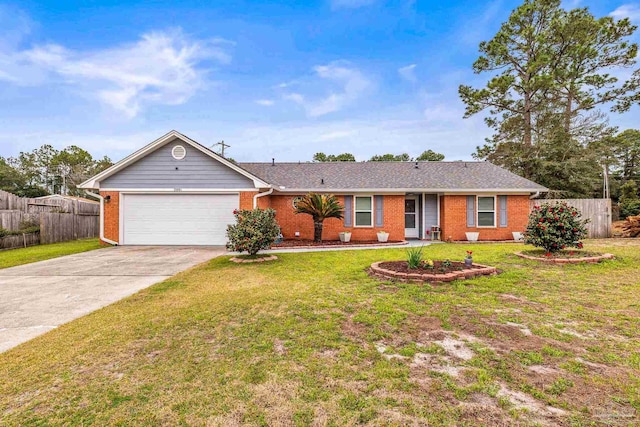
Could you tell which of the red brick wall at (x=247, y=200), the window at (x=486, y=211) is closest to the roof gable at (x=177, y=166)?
the red brick wall at (x=247, y=200)

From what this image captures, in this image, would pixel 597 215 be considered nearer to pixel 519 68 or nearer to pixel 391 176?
pixel 391 176

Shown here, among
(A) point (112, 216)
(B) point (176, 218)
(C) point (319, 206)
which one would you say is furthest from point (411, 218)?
(A) point (112, 216)

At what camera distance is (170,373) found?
8.74ft

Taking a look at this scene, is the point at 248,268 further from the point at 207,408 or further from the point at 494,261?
the point at 494,261

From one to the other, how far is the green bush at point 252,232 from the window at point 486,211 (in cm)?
1000

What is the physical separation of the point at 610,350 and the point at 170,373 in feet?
14.0

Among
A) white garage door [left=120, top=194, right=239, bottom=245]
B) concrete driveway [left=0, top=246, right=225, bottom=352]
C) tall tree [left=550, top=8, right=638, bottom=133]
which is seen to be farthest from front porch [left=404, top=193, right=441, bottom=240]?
tall tree [left=550, top=8, right=638, bottom=133]

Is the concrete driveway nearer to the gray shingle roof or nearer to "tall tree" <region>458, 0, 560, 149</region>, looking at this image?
the gray shingle roof

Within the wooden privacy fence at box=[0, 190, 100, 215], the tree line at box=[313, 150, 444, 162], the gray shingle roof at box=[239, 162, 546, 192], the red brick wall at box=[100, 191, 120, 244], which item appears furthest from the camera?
the tree line at box=[313, 150, 444, 162]

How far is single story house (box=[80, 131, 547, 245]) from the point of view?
485 inches

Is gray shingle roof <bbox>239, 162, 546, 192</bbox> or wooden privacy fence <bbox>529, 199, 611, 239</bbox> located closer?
gray shingle roof <bbox>239, 162, 546, 192</bbox>

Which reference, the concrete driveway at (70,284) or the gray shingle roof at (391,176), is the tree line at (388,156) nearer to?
the gray shingle roof at (391,176)

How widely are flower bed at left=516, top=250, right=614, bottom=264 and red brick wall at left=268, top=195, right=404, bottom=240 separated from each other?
562cm

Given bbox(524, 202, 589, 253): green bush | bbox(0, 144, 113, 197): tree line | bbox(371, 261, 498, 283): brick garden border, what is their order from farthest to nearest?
bbox(0, 144, 113, 197): tree line → bbox(524, 202, 589, 253): green bush → bbox(371, 261, 498, 283): brick garden border
